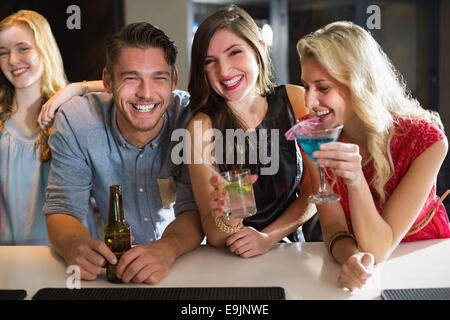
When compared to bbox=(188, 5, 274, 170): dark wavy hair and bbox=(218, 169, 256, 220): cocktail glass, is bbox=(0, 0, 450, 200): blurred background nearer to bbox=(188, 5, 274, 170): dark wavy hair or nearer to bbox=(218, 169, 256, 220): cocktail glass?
bbox=(188, 5, 274, 170): dark wavy hair

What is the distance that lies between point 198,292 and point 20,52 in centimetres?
164

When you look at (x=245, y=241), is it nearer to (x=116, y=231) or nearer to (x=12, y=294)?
(x=116, y=231)

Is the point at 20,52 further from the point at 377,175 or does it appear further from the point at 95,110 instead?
the point at 377,175

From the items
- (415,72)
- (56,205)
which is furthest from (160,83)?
(415,72)

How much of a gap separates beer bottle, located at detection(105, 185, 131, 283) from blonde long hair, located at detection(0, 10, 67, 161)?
1057 millimetres

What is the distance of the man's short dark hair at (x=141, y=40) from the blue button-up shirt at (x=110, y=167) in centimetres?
25

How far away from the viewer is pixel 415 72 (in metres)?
4.48

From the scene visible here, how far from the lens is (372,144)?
1727mm

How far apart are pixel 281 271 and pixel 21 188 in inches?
60.1

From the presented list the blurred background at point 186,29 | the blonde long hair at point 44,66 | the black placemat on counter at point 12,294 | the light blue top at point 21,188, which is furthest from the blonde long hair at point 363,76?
the blurred background at point 186,29

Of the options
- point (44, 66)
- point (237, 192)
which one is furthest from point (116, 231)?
point (44, 66)

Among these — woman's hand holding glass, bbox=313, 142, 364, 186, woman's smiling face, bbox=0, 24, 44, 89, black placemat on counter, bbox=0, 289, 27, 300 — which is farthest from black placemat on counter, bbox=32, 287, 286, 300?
woman's smiling face, bbox=0, 24, 44, 89

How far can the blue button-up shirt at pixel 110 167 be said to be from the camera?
2014 mm

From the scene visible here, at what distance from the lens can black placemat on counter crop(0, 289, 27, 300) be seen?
136 cm
